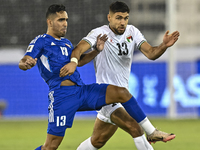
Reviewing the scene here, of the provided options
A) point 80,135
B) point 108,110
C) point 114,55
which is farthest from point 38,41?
point 80,135

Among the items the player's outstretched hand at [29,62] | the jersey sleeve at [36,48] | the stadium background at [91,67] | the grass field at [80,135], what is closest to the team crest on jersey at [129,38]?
the jersey sleeve at [36,48]

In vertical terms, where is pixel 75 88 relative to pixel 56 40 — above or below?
below

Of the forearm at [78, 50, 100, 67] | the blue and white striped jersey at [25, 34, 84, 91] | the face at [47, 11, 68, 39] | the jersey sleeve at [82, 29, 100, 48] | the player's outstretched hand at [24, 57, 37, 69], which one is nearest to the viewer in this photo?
the player's outstretched hand at [24, 57, 37, 69]

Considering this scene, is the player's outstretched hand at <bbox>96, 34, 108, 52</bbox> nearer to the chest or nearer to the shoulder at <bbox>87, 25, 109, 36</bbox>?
the shoulder at <bbox>87, 25, 109, 36</bbox>

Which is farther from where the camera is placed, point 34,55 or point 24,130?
point 24,130

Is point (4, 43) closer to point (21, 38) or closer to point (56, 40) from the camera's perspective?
point (21, 38)

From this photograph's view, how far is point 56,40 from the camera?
→ 15.5 feet

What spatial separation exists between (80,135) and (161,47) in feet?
15.2

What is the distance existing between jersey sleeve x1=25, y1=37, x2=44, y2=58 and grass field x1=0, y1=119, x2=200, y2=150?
293 centimetres

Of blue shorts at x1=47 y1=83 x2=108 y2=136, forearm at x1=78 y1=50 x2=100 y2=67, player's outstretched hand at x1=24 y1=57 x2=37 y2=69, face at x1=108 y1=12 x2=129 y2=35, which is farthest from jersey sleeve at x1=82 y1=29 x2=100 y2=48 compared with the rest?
player's outstretched hand at x1=24 y1=57 x2=37 y2=69

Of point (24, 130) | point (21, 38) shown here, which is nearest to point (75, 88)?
point (24, 130)

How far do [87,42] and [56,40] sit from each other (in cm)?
38

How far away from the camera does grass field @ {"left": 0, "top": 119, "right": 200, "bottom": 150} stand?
7219mm

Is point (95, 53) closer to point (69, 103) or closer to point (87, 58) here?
point (87, 58)
